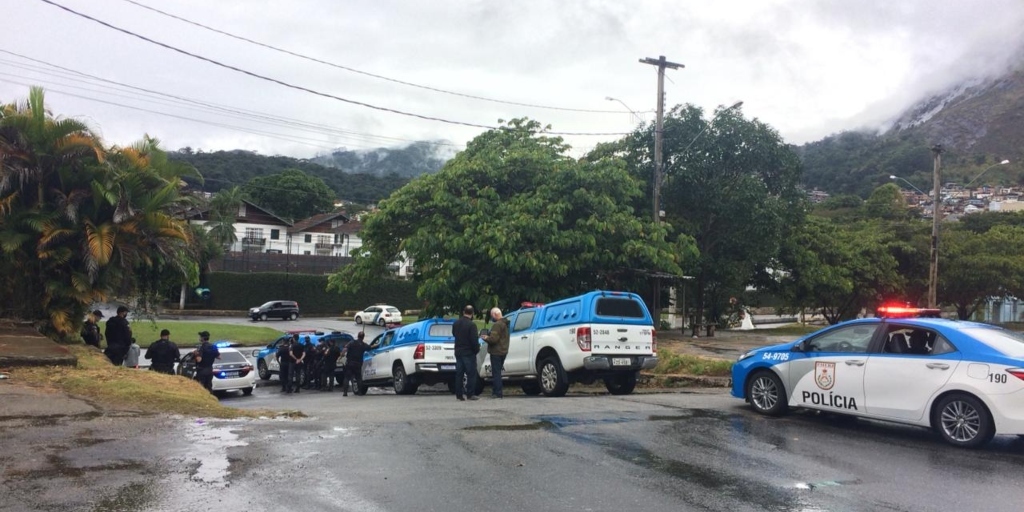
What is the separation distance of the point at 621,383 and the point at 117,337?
10.7 m

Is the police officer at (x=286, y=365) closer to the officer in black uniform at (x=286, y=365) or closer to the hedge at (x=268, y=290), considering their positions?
the officer in black uniform at (x=286, y=365)

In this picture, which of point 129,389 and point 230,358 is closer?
point 129,389

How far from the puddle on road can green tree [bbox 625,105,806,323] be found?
2338 cm

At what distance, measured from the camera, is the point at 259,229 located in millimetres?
85000

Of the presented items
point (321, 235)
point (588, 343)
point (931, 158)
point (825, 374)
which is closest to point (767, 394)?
point (825, 374)

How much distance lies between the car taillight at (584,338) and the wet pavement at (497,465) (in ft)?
10.2

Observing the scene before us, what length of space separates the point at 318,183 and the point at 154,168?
93091 mm

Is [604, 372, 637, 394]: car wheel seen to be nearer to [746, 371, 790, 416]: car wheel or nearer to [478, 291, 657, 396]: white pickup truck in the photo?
[478, 291, 657, 396]: white pickup truck

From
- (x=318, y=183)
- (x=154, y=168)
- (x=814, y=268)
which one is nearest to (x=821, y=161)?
(x=318, y=183)

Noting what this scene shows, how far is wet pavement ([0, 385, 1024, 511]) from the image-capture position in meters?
6.04

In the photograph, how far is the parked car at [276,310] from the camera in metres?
51.6

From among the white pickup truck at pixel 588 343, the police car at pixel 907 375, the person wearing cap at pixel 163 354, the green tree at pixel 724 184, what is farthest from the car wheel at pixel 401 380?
the green tree at pixel 724 184

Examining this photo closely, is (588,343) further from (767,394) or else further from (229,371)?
(229,371)

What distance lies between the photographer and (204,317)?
5353 cm
